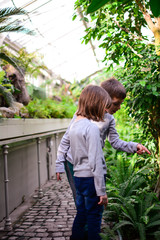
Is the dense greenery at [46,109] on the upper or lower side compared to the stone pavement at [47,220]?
upper

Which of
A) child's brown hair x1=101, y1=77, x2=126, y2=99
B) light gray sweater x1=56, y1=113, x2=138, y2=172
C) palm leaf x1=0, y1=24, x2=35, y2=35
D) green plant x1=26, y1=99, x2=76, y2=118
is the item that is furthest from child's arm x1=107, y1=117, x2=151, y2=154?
green plant x1=26, y1=99, x2=76, y2=118

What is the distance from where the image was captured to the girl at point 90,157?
203 centimetres

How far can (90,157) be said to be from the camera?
2039 mm

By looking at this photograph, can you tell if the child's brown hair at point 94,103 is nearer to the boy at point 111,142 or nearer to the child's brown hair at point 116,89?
the boy at point 111,142

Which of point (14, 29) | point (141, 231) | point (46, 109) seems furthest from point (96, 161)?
point (46, 109)

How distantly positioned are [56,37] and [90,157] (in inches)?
385

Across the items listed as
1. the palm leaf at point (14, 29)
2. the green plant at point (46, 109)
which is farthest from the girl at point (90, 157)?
the green plant at point (46, 109)

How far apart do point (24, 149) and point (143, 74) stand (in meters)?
2.40

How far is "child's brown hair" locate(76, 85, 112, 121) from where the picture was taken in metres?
2.15

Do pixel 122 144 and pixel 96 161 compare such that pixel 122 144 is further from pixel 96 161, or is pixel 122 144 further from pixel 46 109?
pixel 46 109

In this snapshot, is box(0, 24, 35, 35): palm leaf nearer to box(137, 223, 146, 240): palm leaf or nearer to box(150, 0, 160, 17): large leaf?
box(137, 223, 146, 240): palm leaf

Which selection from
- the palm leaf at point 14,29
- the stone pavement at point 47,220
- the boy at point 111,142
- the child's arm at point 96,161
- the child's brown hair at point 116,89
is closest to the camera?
the child's arm at point 96,161

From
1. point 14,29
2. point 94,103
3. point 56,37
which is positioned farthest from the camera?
point 56,37

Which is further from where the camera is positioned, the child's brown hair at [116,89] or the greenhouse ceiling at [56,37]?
the greenhouse ceiling at [56,37]
